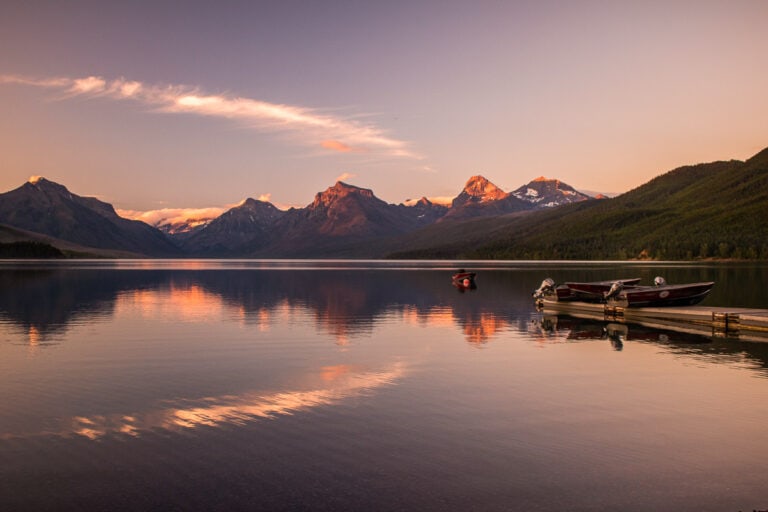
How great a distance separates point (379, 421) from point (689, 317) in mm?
41032

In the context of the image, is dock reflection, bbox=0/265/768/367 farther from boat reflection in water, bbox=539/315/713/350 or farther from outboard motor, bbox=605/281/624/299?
outboard motor, bbox=605/281/624/299

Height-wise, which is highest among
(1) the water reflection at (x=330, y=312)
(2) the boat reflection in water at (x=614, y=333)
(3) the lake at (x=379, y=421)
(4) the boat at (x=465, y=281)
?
(4) the boat at (x=465, y=281)

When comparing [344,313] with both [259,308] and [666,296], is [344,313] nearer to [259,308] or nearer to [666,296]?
[259,308]

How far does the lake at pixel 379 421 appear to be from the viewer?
1474 centimetres

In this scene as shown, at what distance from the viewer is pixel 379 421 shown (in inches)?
827

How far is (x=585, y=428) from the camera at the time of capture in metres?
20.3

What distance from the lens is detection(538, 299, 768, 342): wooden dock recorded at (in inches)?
1815

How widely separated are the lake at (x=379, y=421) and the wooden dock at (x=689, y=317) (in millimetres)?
4127

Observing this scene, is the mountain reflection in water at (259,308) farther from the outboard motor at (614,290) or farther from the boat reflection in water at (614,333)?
the outboard motor at (614,290)

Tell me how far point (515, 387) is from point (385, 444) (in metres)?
10.3

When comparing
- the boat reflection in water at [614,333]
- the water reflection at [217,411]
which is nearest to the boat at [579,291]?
the boat reflection in water at [614,333]

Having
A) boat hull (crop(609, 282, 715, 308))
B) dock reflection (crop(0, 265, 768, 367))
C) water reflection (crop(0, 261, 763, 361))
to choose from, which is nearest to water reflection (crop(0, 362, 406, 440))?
water reflection (crop(0, 261, 763, 361))

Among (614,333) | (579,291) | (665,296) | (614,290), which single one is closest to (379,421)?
(614,333)

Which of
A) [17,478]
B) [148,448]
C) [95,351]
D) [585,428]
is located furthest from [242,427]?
[95,351]
